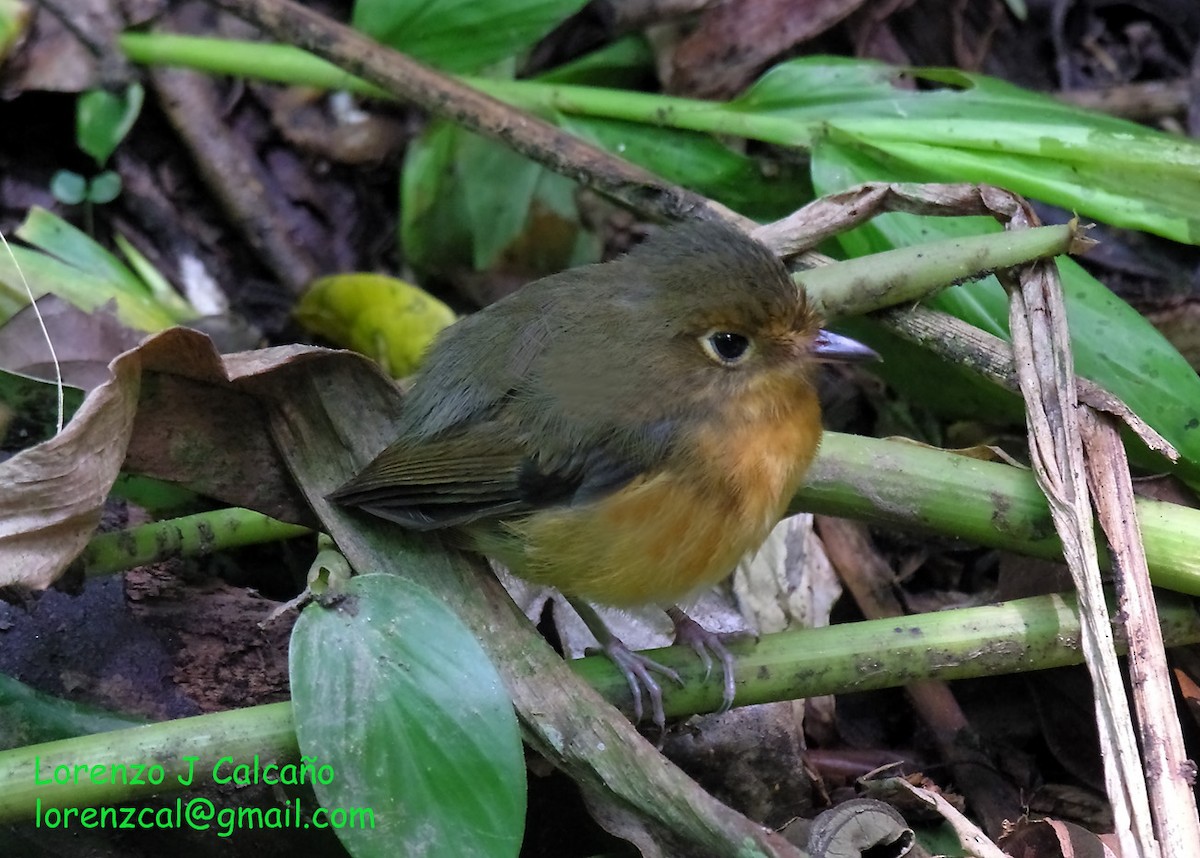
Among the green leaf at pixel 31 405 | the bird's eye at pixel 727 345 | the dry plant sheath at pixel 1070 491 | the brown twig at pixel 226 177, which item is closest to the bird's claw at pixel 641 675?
the bird's eye at pixel 727 345

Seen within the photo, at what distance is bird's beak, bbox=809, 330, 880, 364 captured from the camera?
222 centimetres

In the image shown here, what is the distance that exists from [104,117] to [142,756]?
2.51 m

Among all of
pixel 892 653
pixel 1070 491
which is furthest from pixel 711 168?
pixel 892 653

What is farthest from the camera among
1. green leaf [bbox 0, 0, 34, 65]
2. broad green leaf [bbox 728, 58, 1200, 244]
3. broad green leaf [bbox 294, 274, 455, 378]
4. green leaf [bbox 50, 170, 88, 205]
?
green leaf [bbox 50, 170, 88, 205]

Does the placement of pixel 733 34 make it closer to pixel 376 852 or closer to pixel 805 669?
pixel 805 669

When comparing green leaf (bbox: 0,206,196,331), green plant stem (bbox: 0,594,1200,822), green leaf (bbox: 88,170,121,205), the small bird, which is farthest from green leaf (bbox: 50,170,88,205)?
green plant stem (bbox: 0,594,1200,822)

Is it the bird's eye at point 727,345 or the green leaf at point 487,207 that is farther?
the green leaf at point 487,207

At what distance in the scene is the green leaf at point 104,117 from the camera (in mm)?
3553

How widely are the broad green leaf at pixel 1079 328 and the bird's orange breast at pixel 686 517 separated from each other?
1.94 feet

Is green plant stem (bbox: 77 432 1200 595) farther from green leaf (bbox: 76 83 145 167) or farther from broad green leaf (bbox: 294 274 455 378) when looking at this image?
green leaf (bbox: 76 83 145 167)

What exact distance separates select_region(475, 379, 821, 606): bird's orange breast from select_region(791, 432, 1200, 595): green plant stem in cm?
13

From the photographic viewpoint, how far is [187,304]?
3.48 metres

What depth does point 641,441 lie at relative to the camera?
2107 mm

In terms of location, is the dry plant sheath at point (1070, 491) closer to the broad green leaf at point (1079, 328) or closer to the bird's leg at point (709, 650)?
the broad green leaf at point (1079, 328)
